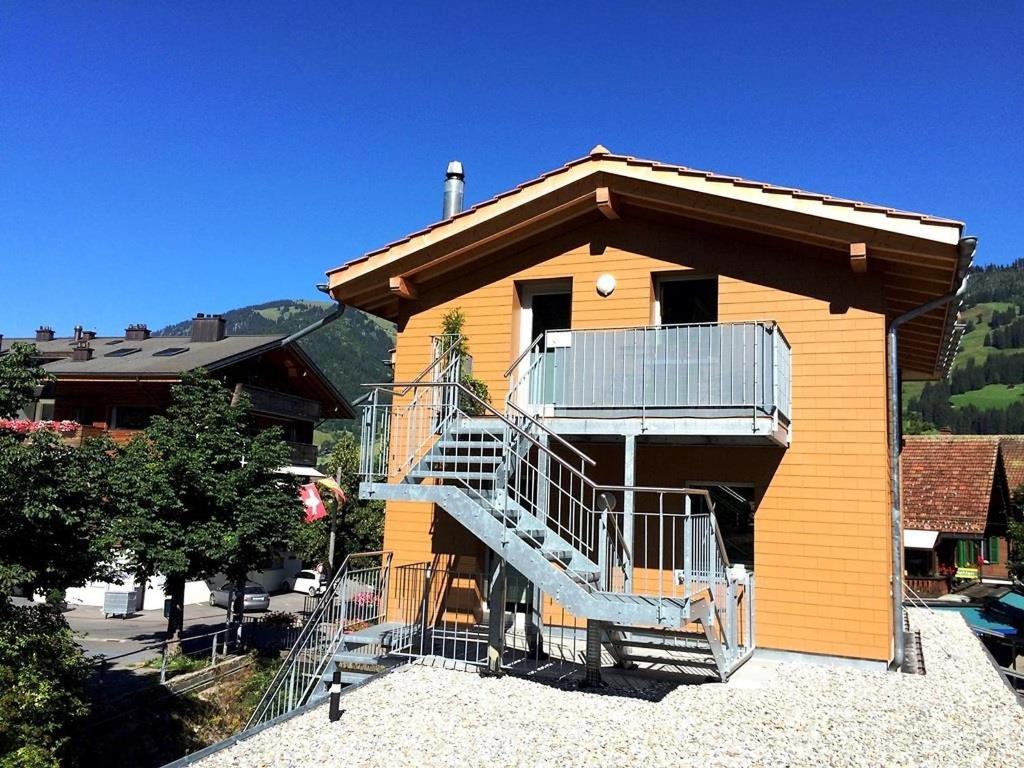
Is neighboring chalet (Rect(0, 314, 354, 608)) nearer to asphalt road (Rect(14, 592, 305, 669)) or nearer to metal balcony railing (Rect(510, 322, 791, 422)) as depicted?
asphalt road (Rect(14, 592, 305, 669))

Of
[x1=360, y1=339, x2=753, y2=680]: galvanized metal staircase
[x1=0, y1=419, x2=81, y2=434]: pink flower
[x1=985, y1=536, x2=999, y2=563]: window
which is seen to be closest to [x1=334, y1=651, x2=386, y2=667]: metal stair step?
[x1=360, y1=339, x2=753, y2=680]: galvanized metal staircase

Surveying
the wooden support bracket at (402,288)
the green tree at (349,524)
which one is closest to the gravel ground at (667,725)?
the wooden support bracket at (402,288)

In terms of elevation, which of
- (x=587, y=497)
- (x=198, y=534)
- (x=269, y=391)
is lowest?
(x=198, y=534)

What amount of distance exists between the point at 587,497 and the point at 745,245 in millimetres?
4600

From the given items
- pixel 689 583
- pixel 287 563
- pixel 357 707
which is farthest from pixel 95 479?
pixel 287 563

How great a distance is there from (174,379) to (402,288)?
1593cm

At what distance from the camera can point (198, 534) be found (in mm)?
16125

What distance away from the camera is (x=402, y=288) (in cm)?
1321

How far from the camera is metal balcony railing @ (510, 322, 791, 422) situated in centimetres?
975

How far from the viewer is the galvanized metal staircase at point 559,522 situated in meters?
8.23

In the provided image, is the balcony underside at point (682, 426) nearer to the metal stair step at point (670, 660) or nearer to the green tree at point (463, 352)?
the green tree at point (463, 352)

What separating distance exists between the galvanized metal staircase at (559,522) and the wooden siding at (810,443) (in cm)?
73

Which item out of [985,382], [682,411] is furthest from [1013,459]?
[985,382]

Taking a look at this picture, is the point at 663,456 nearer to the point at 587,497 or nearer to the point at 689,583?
the point at 587,497
